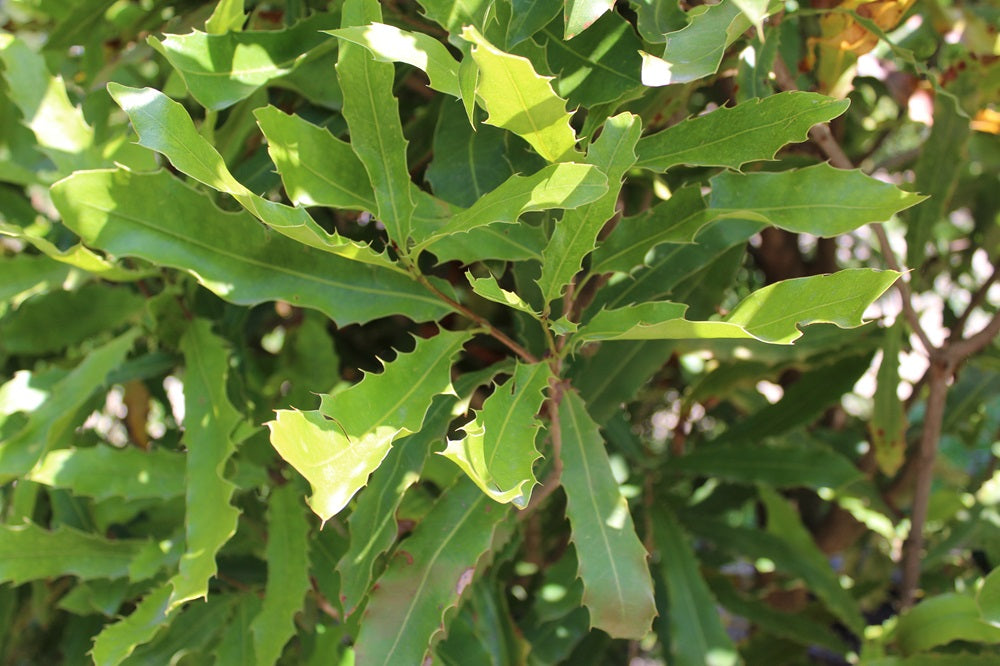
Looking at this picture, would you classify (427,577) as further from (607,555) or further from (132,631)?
(132,631)

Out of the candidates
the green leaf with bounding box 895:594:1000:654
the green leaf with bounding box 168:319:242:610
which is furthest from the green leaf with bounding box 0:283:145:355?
the green leaf with bounding box 895:594:1000:654

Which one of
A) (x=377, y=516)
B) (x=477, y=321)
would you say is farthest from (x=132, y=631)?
(x=477, y=321)

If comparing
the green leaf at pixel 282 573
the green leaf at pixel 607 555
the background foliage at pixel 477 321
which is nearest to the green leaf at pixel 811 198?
the background foliage at pixel 477 321

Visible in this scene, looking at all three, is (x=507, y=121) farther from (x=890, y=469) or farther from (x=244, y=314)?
(x=890, y=469)

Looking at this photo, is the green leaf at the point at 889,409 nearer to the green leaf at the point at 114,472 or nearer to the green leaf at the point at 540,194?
the green leaf at the point at 540,194

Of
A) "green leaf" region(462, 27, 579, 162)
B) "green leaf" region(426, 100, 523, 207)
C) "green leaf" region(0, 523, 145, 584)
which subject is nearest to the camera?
"green leaf" region(462, 27, 579, 162)

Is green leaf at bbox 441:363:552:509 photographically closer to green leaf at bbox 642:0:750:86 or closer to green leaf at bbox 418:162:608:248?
green leaf at bbox 418:162:608:248
